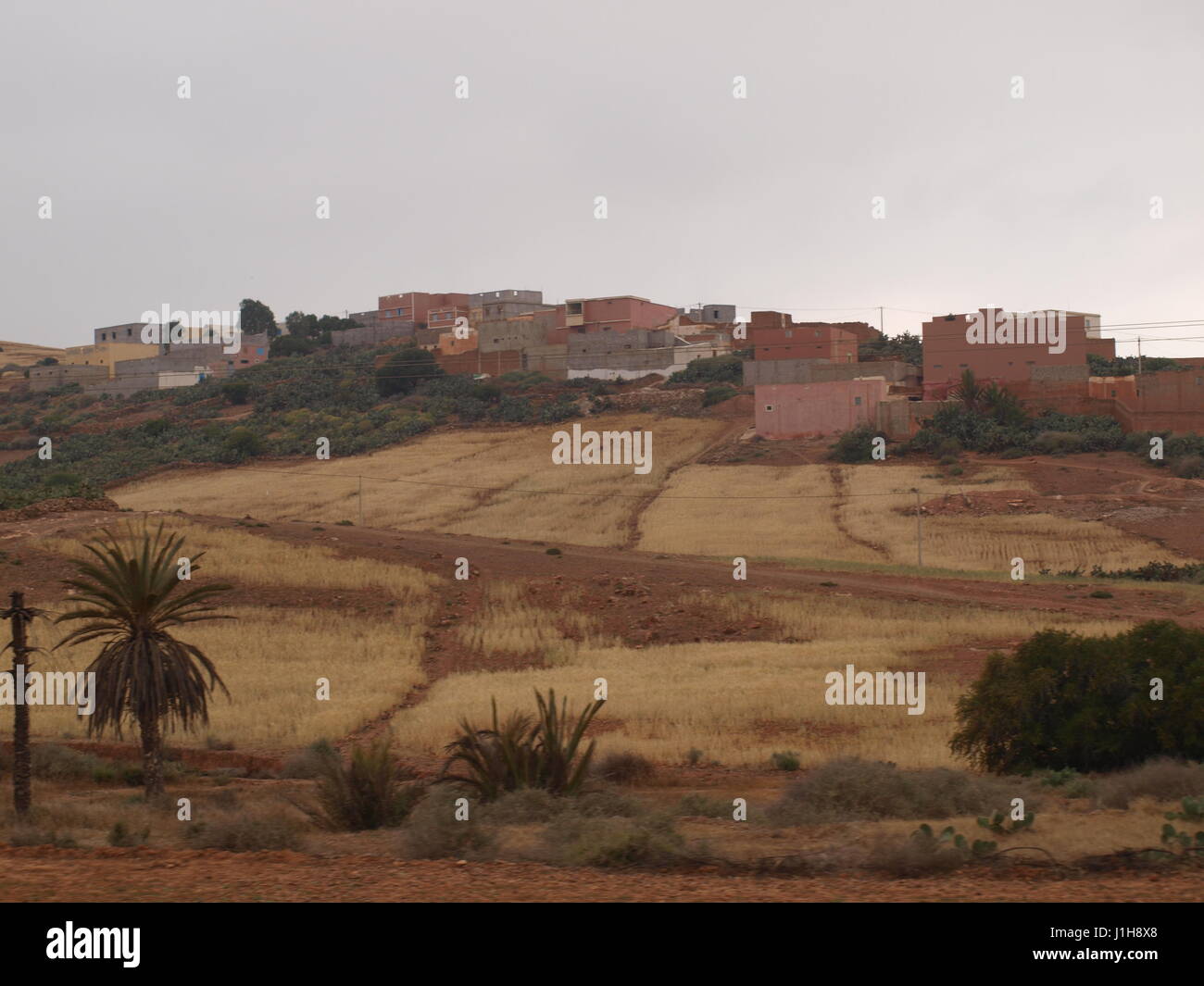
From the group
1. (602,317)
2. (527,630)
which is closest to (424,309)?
(602,317)

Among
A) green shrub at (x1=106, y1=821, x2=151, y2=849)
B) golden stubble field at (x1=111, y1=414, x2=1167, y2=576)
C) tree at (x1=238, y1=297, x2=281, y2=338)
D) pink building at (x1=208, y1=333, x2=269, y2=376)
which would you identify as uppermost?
tree at (x1=238, y1=297, x2=281, y2=338)

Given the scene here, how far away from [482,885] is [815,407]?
65125 mm

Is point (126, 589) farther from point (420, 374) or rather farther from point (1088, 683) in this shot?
point (420, 374)

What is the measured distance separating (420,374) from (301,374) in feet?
52.8

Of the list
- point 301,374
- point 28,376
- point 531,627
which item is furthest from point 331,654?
point 28,376

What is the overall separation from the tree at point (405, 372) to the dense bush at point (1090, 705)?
284 ft

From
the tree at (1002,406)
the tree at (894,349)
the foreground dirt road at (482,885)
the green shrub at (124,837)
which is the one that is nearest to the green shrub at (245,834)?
the green shrub at (124,837)

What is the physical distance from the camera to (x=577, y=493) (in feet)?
203

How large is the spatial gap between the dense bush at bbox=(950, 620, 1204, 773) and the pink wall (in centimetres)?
5485

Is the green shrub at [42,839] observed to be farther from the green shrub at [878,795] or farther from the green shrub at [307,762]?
the green shrub at [878,795]

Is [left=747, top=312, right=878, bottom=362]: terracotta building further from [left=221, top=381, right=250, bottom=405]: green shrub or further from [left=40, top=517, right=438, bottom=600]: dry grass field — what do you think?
[left=40, top=517, right=438, bottom=600]: dry grass field

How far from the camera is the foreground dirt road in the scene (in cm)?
848

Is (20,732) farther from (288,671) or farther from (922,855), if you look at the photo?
(922,855)

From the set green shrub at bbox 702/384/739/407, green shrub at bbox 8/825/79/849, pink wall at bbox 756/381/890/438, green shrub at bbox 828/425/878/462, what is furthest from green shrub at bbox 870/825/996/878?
green shrub at bbox 702/384/739/407
